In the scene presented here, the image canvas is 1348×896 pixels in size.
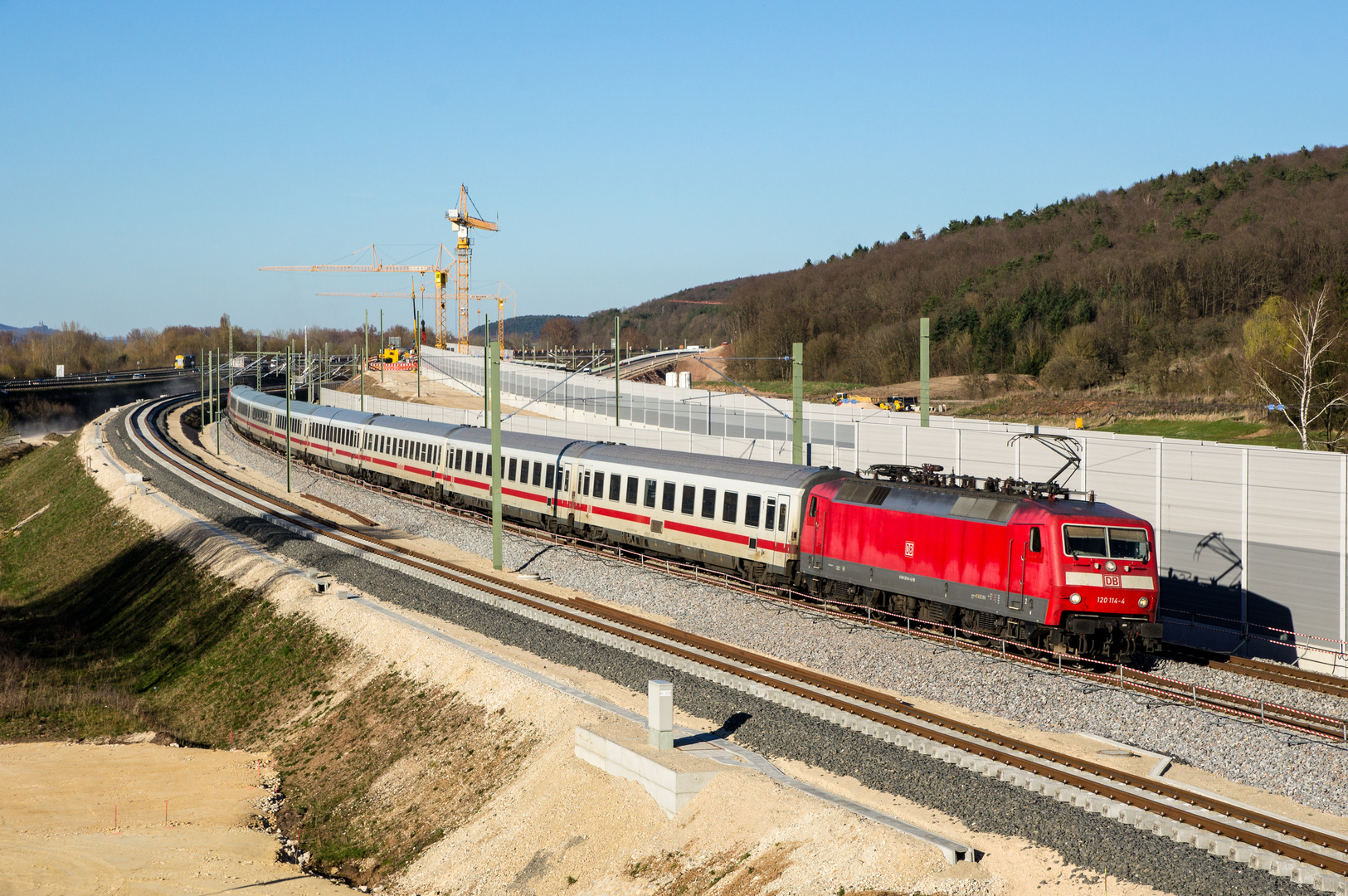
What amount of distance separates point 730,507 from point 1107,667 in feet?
36.6

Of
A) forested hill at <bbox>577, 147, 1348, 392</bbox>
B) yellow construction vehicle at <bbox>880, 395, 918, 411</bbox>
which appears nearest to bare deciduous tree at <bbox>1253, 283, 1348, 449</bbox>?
forested hill at <bbox>577, 147, 1348, 392</bbox>

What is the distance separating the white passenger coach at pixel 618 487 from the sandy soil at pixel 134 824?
1290 cm

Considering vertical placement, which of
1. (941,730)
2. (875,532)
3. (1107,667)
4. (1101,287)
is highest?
(1101,287)

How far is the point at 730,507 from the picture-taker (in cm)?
3070

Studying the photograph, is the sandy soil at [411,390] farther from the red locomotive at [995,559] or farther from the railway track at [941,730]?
the red locomotive at [995,559]

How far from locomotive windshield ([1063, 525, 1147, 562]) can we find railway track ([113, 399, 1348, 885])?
4.69 metres

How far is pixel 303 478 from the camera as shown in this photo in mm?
63875

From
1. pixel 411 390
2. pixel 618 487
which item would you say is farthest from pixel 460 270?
pixel 618 487

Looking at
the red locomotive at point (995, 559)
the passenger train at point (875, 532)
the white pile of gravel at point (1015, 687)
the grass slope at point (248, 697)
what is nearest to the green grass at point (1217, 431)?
the passenger train at point (875, 532)

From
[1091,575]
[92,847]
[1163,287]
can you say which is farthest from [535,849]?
[1163,287]

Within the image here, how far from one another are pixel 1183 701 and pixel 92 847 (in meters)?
20.7

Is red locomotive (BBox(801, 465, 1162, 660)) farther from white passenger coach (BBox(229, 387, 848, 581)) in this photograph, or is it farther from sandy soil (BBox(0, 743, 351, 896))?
sandy soil (BBox(0, 743, 351, 896))

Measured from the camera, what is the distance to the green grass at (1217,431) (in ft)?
205

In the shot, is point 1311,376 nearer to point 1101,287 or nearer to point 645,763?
point 645,763
